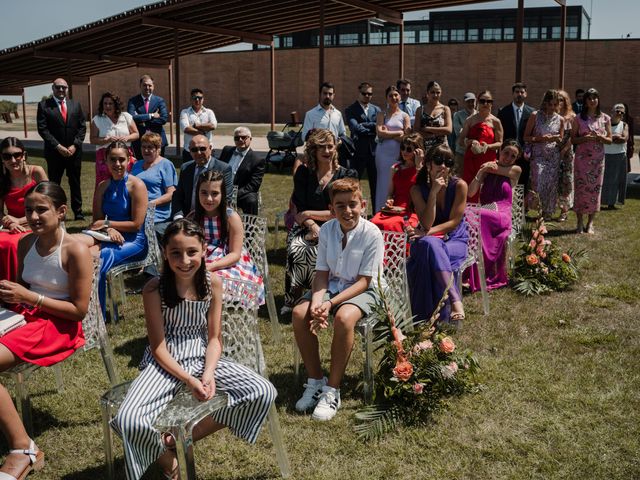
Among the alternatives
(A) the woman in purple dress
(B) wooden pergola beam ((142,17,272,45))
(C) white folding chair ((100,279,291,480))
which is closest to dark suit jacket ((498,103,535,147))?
(A) the woman in purple dress

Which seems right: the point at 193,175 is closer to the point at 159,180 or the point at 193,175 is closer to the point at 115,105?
the point at 159,180

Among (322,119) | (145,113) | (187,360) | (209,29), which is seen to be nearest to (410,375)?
(187,360)

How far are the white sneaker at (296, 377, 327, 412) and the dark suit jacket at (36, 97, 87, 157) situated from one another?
23.1 ft

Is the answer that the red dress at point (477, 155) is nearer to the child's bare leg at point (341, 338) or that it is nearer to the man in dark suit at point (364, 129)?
the man in dark suit at point (364, 129)

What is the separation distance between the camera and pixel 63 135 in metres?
10.1

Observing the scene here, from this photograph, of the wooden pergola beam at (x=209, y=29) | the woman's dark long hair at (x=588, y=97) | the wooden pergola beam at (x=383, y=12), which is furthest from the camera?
the wooden pergola beam at (x=209, y=29)

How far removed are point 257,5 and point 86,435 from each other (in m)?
12.2

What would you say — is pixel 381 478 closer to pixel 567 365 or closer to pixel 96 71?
pixel 567 365

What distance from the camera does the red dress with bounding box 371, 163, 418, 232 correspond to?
237 inches

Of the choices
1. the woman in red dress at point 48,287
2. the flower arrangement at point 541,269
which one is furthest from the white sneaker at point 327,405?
the flower arrangement at point 541,269

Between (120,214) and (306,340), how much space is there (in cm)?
244

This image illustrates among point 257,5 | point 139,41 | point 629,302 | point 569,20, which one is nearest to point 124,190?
point 629,302

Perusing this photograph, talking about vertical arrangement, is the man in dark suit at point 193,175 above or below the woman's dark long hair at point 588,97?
below

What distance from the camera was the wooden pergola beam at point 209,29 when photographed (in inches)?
615
